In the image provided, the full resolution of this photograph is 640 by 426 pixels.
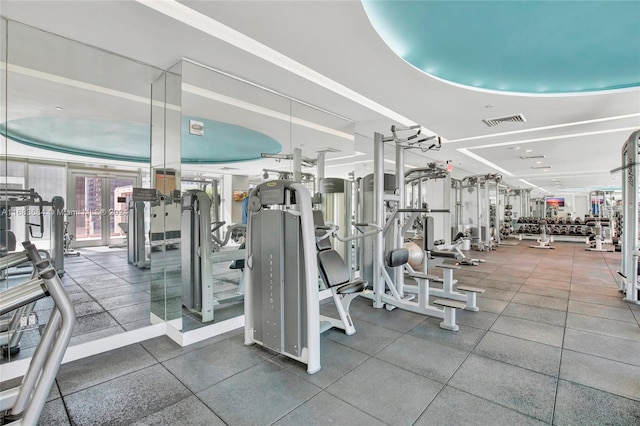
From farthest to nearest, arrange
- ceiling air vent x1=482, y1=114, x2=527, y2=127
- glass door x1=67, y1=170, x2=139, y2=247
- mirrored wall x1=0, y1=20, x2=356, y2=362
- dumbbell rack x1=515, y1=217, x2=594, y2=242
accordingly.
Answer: dumbbell rack x1=515, y1=217, x2=594, y2=242 → ceiling air vent x1=482, y1=114, x2=527, y2=127 → glass door x1=67, y1=170, x2=139, y2=247 → mirrored wall x1=0, y1=20, x2=356, y2=362

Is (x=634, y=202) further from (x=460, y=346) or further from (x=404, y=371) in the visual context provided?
(x=404, y=371)

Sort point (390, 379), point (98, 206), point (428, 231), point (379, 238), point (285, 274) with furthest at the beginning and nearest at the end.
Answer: point (379, 238)
point (428, 231)
point (98, 206)
point (285, 274)
point (390, 379)

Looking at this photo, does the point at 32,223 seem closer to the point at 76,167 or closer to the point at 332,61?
the point at 76,167

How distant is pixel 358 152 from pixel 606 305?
4962mm

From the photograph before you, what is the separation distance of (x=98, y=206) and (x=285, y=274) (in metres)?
2.18

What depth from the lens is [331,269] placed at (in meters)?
2.87

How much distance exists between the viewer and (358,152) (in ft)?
23.5

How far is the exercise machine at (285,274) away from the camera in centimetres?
235

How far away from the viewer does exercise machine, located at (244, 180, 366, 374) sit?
235 cm

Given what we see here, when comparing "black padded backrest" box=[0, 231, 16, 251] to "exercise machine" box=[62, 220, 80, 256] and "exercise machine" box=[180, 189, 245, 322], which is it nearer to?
"exercise machine" box=[62, 220, 80, 256]

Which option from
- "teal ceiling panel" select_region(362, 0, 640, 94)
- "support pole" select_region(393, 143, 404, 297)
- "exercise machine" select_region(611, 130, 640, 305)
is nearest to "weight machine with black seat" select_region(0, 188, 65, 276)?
"teal ceiling panel" select_region(362, 0, 640, 94)

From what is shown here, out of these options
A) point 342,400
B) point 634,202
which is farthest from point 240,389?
point 634,202

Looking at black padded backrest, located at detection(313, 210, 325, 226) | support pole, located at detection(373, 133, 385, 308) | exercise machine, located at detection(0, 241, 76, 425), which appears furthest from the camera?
support pole, located at detection(373, 133, 385, 308)

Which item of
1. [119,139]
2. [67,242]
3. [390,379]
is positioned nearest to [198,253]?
[67,242]
